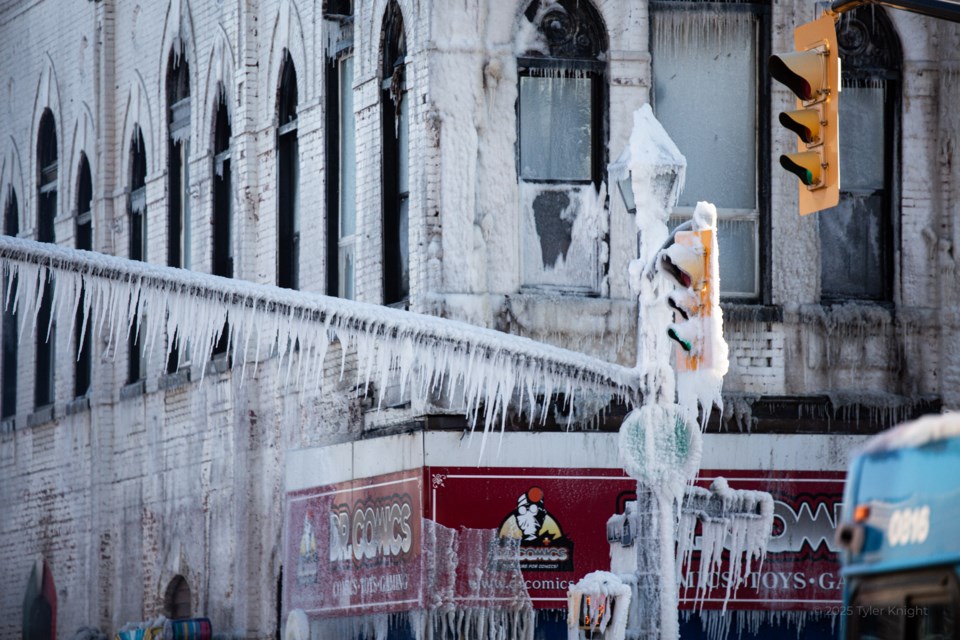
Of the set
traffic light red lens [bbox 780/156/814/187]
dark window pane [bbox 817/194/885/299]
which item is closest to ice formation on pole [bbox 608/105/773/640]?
traffic light red lens [bbox 780/156/814/187]

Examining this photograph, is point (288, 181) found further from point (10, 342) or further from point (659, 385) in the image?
point (10, 342)

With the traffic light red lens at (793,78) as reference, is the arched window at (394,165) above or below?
above

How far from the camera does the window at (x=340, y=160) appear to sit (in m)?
21.9

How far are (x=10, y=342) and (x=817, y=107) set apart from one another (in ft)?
68.8

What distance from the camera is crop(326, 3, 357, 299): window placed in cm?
2189

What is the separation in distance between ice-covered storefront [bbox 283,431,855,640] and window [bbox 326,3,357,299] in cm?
293

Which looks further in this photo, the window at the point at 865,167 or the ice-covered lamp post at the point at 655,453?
the window at the point at 865,167

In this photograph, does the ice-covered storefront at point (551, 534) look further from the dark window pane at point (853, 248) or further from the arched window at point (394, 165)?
the arched window at point (394, 165)

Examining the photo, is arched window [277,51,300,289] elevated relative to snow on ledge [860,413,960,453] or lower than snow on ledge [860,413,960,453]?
elevated

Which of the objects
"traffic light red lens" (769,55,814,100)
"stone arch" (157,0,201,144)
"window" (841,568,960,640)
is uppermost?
"stone arch" (157,0,201,144)

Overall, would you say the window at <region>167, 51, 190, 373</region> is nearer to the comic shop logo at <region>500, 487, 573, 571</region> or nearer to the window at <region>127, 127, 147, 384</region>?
the window at <region>127, 127, 147, 384</region>

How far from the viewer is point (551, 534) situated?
757 inches

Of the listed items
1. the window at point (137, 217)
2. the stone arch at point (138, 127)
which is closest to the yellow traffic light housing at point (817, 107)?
the stone arch at point (138, 127)

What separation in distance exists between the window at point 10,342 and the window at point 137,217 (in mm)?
4063
